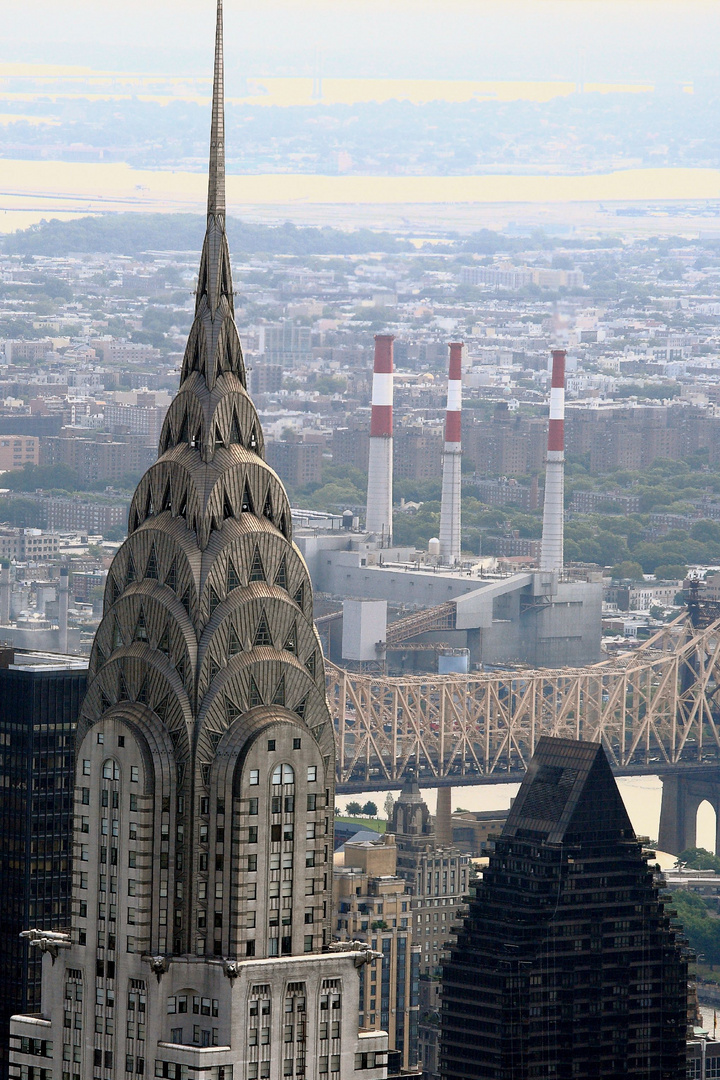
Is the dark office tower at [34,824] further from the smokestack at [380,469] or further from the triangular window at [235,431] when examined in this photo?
the smokestack at [380,469]

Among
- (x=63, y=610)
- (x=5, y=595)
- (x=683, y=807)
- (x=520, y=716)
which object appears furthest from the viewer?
(x=5, y=595)

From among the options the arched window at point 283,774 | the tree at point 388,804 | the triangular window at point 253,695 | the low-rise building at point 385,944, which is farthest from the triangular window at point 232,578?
the tree at point 388,804

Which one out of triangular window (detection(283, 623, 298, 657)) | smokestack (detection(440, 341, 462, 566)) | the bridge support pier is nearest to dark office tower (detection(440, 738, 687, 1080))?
triangular window (detection(283, 623, 298, 657))

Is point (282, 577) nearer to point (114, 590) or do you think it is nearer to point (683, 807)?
point (114, 590)

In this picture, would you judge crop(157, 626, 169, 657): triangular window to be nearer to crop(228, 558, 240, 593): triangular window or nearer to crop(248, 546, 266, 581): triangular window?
crop(228, 558, 240, 593): triangular window

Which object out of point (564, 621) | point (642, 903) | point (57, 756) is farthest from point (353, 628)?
point (57, 756)

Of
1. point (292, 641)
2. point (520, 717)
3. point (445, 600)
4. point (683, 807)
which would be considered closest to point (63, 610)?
point (445, 600)
